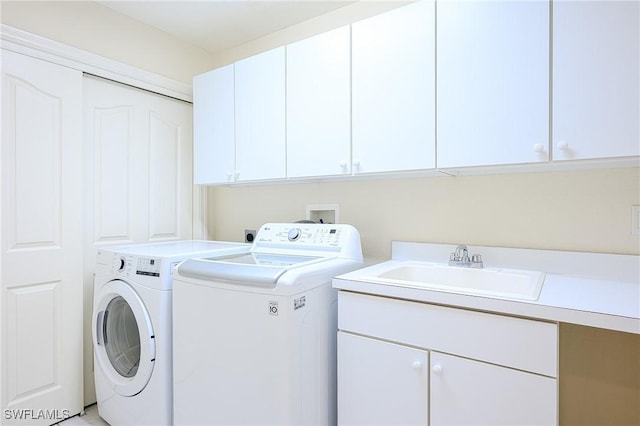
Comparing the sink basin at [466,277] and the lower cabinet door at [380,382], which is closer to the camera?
the lower cabinet door at [380,382]

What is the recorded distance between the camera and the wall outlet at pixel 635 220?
54.8 inches

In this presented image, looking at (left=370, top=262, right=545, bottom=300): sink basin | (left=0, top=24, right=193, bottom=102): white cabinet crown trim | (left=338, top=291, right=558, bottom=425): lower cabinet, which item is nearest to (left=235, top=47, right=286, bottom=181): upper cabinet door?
(left=0, top=24, right=193, bottom=102): white cabinet crown trim

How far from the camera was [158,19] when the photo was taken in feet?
7.53

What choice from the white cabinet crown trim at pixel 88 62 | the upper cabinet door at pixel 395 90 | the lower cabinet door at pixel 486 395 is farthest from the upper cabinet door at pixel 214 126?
the lower cabinet door at pixel 486 395

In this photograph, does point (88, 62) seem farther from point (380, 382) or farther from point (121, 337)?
point (380, 382)

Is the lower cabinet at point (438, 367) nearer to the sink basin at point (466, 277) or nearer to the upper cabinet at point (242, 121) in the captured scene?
the sink basin at point (466, 277)

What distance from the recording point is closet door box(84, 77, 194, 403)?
212 centimetres

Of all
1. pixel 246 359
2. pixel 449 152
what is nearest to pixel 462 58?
pixel 449 152

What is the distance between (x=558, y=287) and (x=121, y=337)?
2.19 m

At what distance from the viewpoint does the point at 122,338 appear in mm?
1990

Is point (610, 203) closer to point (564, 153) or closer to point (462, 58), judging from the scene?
point (564, 153)

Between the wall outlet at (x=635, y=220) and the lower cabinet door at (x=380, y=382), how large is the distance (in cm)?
100

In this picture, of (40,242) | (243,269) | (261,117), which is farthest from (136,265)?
(261,117)

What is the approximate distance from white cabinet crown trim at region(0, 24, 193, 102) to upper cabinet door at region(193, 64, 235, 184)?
0.22 meters
